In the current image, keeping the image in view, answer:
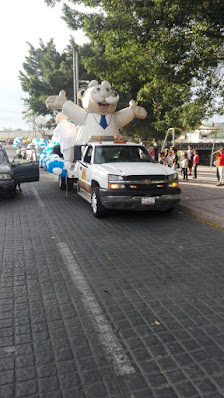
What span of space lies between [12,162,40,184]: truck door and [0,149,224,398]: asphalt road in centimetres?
432

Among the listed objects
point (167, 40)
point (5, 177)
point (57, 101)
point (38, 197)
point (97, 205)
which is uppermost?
point (167, 40)

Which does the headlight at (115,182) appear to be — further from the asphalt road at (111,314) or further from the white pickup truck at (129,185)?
the asphalt road at (111,314)

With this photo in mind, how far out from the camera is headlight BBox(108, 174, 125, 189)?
291 inches

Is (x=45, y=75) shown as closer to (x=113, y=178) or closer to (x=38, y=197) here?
(x=38, y=197)

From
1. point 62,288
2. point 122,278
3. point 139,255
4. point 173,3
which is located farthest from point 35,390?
point 173,3

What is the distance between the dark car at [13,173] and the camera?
10.1m

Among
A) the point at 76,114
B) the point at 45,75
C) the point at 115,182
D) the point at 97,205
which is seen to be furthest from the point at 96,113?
the point at 45,75

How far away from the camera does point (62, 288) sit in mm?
4145

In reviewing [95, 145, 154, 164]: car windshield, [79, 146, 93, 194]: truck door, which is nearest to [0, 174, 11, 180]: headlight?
[79, 146, 93, 194]: truck door

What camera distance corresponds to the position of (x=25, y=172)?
428 inches

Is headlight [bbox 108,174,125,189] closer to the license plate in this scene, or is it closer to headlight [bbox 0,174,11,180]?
the license plate

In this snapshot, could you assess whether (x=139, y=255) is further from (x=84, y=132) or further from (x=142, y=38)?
(x=142, y=38)

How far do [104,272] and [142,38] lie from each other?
9331mm

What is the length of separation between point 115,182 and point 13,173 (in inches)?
177
